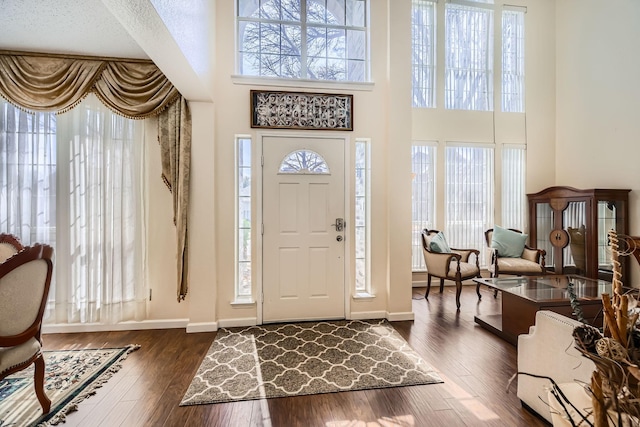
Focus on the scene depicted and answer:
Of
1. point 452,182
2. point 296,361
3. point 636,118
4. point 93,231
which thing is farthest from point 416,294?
point 93,231

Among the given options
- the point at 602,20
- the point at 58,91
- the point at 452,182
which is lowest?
the point at 452,182

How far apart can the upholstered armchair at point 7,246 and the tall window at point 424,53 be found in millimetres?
5137

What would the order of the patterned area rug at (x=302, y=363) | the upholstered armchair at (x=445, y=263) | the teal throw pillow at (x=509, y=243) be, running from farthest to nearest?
the teal throw pillow at (x=509, y=243), the upholstered armchair at (x=445, y=263), the patterned area rug at (x=302, y=363)

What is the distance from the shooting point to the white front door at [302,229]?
130 inches

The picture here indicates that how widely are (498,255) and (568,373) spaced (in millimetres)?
3073

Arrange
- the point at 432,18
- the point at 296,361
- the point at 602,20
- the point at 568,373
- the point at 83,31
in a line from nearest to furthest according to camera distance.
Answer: the point at 568,373 → the point at 296,361 → the point at 83,31 → the point at 602,20 → the point at 432,18

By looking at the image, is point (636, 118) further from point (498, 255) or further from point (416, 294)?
point (416, 294)

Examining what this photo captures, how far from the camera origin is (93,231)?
10.0 feet

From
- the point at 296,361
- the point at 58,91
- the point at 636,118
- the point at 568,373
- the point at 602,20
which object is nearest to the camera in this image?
the point at 568,373

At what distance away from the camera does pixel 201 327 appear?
3.12 meters

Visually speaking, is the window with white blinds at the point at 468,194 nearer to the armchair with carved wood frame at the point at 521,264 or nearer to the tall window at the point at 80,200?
the armchair with carved wood frame at the point at 521,264

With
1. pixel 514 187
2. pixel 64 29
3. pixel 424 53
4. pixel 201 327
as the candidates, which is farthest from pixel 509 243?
pixel 64 29

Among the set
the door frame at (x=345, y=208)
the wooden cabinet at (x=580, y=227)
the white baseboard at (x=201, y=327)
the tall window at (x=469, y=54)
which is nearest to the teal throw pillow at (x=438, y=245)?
the door frame at (x=345, y=208)

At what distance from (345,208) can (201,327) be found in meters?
2.04
